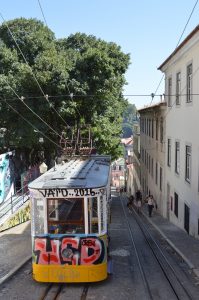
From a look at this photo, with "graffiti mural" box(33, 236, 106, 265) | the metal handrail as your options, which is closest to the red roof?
"graffiti mural" box(33, 236, 106, 265)

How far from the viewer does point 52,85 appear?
24984 millimetres

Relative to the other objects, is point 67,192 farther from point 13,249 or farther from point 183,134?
point 183,134

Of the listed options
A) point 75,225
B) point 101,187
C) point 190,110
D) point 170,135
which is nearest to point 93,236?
point 75,225

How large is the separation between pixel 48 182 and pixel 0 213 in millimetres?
9663

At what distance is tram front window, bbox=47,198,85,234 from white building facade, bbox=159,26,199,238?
8.39 metres

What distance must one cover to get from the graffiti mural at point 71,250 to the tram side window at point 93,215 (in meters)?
0.22

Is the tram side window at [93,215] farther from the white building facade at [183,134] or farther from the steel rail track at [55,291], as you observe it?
the white building facade at [183,134]

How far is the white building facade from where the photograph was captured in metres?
17.9

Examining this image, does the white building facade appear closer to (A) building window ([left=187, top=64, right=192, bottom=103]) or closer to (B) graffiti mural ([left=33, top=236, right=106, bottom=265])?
(A) building window ([left=187, top=64, right=192, bottom=103])

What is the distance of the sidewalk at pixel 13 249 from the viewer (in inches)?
488

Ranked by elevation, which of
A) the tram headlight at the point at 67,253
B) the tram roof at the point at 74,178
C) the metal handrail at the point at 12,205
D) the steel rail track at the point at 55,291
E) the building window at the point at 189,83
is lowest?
the steel rail track at the point at 55,291

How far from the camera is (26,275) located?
1181 centimetres

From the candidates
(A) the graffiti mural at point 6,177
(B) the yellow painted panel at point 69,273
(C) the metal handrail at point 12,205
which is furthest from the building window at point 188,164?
(B) the yellow painted panel at point 69,273

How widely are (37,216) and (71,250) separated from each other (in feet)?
3.91
